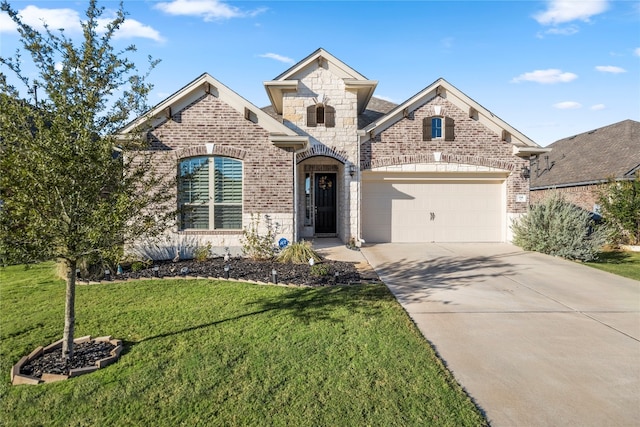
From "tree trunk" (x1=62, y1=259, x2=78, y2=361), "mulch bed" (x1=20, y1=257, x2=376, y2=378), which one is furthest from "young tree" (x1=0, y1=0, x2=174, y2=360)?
"mulch bed" (x1=20, y1=257, x2=376, y2=378)

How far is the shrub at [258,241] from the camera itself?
9.83m

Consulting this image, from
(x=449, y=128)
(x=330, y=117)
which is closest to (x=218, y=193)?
(x=330, y=117)

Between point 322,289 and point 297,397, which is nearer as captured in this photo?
point 297,397

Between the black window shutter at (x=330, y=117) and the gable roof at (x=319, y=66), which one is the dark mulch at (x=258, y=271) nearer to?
the black window shutter at (x=330, y=117)

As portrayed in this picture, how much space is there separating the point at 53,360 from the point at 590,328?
7.34 m

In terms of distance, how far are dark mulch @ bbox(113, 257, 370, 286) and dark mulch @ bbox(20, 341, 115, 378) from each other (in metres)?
3.44

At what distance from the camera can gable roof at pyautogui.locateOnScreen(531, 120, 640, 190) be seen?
1561 centimetres

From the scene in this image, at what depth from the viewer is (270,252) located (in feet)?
32.4

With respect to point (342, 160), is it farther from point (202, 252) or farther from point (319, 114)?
point (202, 252)

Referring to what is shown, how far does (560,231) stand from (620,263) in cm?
183

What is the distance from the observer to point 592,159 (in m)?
18.1

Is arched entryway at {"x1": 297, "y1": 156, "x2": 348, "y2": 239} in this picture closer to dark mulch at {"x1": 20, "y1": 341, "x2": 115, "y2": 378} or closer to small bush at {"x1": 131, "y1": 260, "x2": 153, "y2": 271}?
small bush at {"x1": 131, "y1": 260, "x2": 153, "y2": 271}

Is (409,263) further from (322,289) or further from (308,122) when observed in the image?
(308,122)

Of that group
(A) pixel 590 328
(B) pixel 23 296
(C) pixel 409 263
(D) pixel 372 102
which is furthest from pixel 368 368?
(D) pixel 372 102
